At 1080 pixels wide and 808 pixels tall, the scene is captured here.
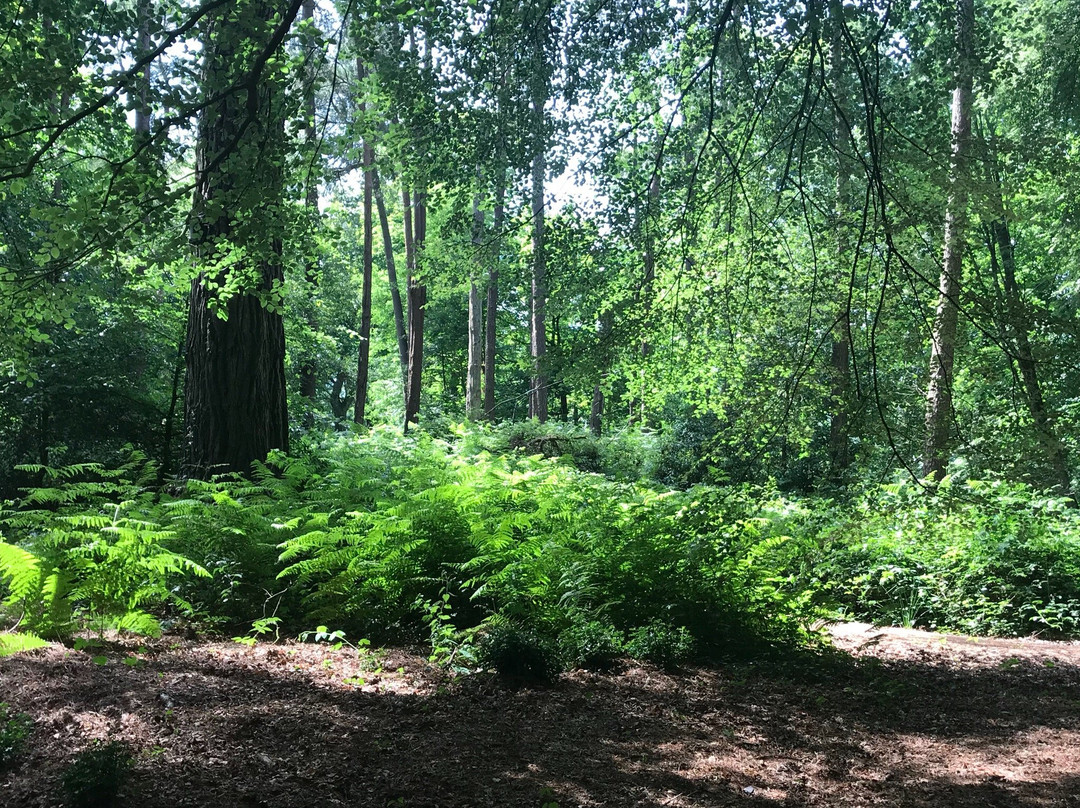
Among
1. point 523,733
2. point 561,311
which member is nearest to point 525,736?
point 523,733

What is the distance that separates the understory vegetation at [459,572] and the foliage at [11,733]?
0.66m

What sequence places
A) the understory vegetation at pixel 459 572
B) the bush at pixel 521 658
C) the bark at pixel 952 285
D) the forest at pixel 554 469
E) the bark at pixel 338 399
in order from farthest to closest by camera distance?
the bark at pixel 338 399, the bark at pixel 952 285, the understory vegetation at pixel 459 572, the bush at pixel 521 658, the forest at pixel 554 469

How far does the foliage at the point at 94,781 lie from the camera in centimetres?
233

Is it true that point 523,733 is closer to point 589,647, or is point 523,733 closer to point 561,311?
point 589,647

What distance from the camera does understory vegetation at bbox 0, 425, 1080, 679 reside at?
4281 mm

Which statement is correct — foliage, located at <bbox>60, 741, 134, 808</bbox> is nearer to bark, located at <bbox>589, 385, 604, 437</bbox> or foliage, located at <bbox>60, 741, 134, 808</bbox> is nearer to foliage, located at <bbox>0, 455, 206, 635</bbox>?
foliage, located at <bbox>0, 455, 206, 635</bbox>

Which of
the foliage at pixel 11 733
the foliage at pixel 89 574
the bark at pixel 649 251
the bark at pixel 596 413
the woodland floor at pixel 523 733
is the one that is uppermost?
the bark at pixel 649 251

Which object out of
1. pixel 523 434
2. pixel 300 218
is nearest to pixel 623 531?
pixel 300 218

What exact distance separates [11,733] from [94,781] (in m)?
0.61

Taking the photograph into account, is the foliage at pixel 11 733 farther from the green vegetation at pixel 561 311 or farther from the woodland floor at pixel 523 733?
the green vegetation at pixel 561 311

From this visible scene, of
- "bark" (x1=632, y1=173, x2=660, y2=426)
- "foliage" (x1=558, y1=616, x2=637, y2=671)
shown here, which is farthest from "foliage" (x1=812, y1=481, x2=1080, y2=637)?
"foliage" (x1=558, y1=616, x2=637, y2=671)

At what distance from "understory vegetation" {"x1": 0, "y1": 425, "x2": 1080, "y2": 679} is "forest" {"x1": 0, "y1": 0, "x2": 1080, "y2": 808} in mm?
29

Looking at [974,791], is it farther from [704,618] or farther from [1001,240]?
[1001,240]

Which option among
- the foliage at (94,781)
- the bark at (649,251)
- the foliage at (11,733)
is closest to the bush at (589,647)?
the bark at (649,251)
